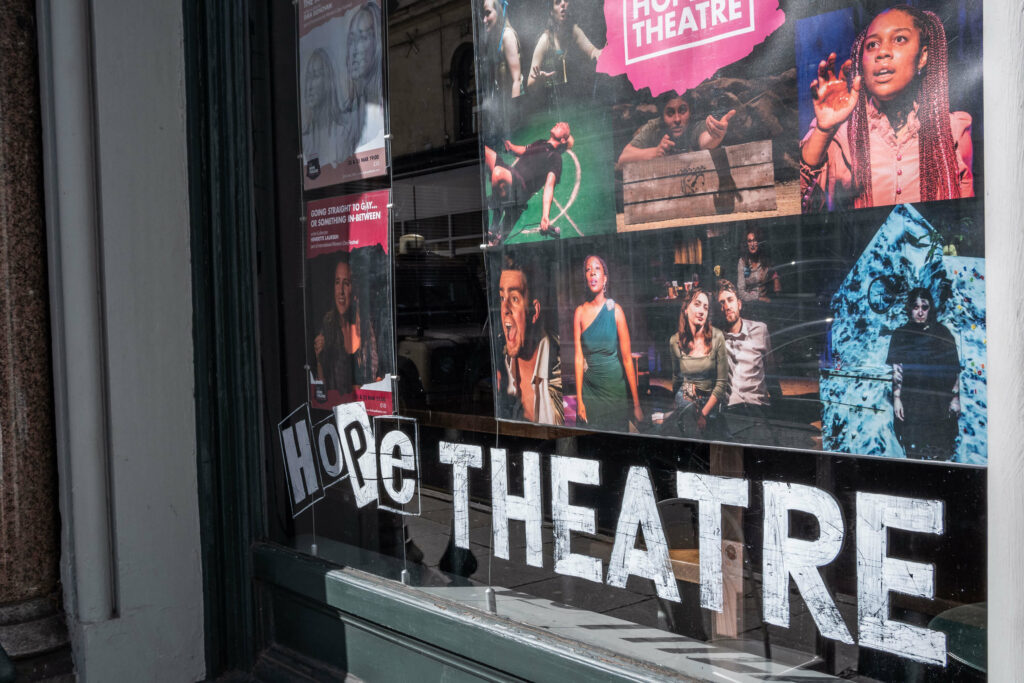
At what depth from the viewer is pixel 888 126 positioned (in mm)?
1904

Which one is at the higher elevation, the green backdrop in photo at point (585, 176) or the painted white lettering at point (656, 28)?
the painted white lettering at point (656, 28)

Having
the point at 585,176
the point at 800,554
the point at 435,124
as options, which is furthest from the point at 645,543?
the point at 435,124

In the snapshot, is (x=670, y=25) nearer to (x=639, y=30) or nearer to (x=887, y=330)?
(x=639, y=30)

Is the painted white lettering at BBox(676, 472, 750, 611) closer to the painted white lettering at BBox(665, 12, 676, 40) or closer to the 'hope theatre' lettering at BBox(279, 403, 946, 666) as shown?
the 'hope theatre' lettering at BBox(279, 403, 946, 666)

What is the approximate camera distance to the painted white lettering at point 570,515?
8.38 feet

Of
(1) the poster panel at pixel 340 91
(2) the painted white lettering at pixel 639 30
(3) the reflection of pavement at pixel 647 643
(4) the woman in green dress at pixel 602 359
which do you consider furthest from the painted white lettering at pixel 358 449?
(2) the painted white lettering at pixel 639 30

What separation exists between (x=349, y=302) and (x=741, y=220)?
1.71 meters

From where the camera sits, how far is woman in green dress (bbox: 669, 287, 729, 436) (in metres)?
2.21

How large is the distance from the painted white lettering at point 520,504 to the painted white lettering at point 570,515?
64 mm

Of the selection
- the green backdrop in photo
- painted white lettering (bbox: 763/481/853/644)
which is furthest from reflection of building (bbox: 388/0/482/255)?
painted white lettering (bbox: 763/481/853/644)

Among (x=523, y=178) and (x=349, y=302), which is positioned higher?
A: (x=523, y=178)

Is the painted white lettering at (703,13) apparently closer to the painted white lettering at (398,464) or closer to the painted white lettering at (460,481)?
the painted white lettering at (460,481)

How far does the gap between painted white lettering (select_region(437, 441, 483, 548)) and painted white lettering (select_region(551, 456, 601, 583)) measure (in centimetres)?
35

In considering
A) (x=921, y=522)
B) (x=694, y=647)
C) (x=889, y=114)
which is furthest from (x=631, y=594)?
(x=889, y=114)
